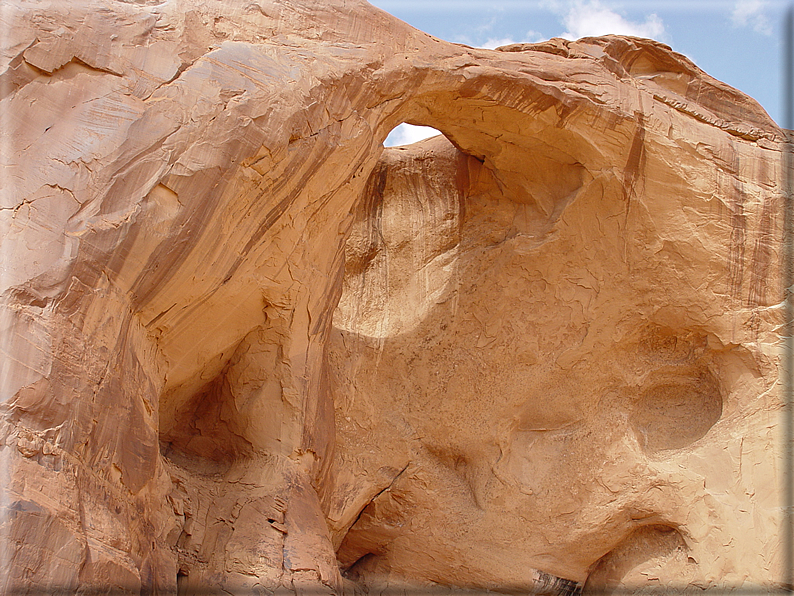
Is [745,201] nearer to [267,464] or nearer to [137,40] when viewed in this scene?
[267,464]

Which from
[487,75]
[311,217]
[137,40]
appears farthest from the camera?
[487,75]

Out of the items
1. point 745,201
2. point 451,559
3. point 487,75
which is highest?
point 487,75

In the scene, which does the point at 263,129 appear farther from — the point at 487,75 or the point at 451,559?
the point at 451,559

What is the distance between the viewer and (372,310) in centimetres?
478

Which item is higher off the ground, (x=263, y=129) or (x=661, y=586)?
(x=263, y=129)

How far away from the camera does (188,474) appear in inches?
143

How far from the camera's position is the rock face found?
2715 millimetres

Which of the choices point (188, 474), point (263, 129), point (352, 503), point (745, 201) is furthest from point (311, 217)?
point (745, 201)

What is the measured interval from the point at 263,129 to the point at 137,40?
56 centimetres

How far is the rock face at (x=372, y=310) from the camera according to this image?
271cm

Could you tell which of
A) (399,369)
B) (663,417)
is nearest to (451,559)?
(399,369)

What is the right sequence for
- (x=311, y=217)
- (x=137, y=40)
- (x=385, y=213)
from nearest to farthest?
1. (x=137, y=40)
2. (x=311, y=217)
3. (x=385, y=213)

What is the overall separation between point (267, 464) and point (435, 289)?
1.52m

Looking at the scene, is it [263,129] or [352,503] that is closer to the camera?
[263,129]
